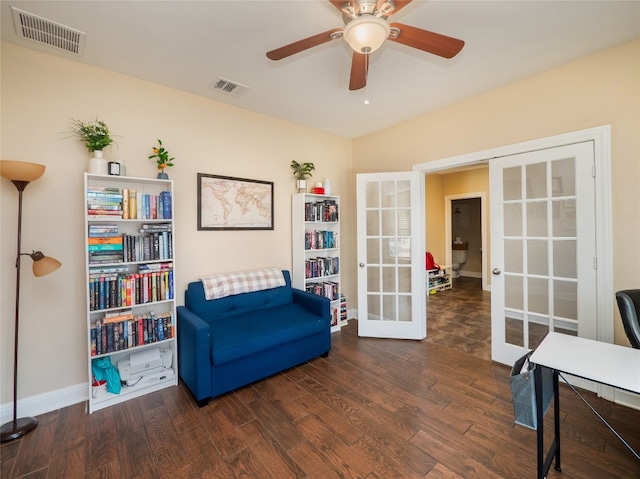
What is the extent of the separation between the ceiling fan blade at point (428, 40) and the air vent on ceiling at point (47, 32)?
7.06ft

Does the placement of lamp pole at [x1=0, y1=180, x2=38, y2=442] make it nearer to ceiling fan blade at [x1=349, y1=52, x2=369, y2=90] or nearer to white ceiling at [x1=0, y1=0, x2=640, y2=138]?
white ceiling at [x1=0, y1=0, x2=640, y2=138]

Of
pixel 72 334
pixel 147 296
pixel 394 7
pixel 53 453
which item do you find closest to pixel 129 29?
pixel 394 7

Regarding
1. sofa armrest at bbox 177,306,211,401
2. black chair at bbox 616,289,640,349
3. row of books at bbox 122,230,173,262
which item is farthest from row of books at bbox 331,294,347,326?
black chair at bbox 616,289,640,349

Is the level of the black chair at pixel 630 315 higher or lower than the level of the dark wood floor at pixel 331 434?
higher

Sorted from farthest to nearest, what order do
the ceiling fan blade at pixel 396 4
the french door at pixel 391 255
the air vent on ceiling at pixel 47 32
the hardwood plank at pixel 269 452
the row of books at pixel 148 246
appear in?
the french door at pixel 391 255, the row of books at pixel 148 246, the air vent on ceiling at pixel 47 32, the hardwood plank at pixel 269 452, the ceiling fan blade at pixel 396 4

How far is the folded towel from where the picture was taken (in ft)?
9.08

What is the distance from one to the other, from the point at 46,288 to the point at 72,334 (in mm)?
416

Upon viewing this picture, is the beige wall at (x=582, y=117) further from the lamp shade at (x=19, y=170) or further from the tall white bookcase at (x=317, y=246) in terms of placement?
the lamp shade at (x=19, y=170)

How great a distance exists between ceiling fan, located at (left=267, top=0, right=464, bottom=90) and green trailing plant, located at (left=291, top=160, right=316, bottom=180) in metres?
1.90

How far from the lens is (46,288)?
2.17 meters

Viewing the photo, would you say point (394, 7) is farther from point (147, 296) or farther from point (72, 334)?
point (72, 334)

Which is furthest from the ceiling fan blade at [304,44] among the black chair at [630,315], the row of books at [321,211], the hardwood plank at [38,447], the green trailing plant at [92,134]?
the hardwood plank at [38,447]

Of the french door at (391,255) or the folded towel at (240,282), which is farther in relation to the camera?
the french door at (391,255)

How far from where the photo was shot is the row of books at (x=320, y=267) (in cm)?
355
